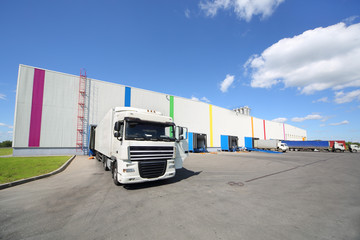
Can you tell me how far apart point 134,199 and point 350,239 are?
17.0 ft

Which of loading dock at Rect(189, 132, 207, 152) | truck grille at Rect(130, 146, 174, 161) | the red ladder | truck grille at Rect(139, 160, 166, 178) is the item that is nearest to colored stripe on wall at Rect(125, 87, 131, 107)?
the red ladder

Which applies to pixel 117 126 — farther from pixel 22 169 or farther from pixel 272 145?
pixel 272 145

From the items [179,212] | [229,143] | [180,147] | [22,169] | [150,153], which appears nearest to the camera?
[179,212]

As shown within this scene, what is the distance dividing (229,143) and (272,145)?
1075 centimetres

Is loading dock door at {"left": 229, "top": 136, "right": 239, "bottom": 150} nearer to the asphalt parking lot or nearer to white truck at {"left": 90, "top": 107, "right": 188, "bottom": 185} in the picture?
the asphalt parking lot

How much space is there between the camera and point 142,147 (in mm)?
6168

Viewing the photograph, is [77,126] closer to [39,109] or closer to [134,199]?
[39,109]

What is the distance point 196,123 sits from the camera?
30188mm

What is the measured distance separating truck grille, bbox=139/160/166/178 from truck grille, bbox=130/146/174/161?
18 cm

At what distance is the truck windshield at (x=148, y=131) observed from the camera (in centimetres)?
639

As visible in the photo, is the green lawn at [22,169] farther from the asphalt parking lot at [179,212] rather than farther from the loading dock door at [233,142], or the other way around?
the loading dock door at [233,142]

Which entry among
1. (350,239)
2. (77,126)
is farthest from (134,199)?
(77,126)

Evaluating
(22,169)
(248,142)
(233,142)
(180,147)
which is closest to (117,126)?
(180,147)

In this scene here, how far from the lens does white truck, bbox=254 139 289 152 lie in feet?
117
